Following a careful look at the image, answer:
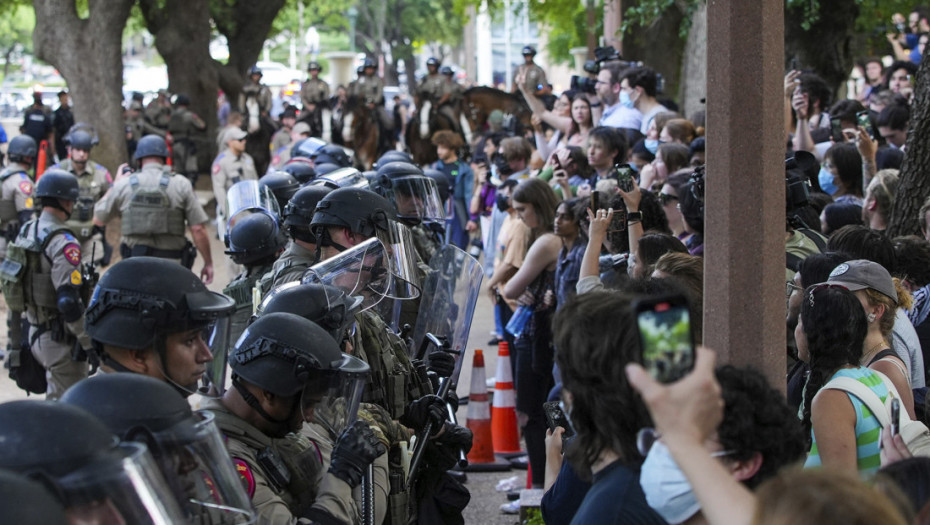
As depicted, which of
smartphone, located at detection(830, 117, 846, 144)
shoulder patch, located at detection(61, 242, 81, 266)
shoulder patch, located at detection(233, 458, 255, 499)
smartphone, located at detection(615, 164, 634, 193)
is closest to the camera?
shoulder patch, located at detection(233, 458, 255, 499)

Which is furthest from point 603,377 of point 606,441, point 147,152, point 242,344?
point 147,152

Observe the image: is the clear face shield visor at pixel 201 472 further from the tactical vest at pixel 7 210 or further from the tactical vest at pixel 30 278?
the tactical vest at pixel 7 210

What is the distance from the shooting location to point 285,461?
11.2ft

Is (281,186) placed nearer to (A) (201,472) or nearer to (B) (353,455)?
(B) (353,455)

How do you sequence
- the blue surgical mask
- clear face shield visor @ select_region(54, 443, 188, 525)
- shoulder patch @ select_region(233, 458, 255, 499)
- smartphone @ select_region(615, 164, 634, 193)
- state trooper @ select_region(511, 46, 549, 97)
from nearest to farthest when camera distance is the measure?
1. clear face shield visor @ select_region(54, 443, 188, 525)
2. shoulder patch @ select_region(233, 458, 255, 499)
3. smartphone @ select_region(615, 164, 634, 193)
4. the blue surgical mask
5. state trooper @ select_region(511, 46, 549, 97)

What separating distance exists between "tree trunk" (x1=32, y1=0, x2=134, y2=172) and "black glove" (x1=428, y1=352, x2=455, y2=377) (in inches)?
585

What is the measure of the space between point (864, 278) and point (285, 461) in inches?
84.2

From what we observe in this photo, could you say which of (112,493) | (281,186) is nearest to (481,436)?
(281,186)

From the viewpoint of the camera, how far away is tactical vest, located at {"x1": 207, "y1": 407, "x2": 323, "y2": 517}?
329 centimetres

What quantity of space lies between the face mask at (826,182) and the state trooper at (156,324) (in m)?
5.51

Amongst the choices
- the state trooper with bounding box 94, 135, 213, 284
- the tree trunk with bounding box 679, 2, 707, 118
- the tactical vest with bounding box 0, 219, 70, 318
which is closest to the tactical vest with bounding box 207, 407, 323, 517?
the tactical vest with bounding box 0, 219, 70, 318

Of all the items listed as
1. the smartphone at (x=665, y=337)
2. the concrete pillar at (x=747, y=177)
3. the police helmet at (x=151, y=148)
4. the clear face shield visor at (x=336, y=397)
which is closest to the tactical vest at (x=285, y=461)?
the clear face shield visor at (x=336, y=397)

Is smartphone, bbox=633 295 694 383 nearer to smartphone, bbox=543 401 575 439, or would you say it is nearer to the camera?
smartphone, bbox=543 401 575 439

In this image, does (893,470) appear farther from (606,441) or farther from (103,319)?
(103,319)
